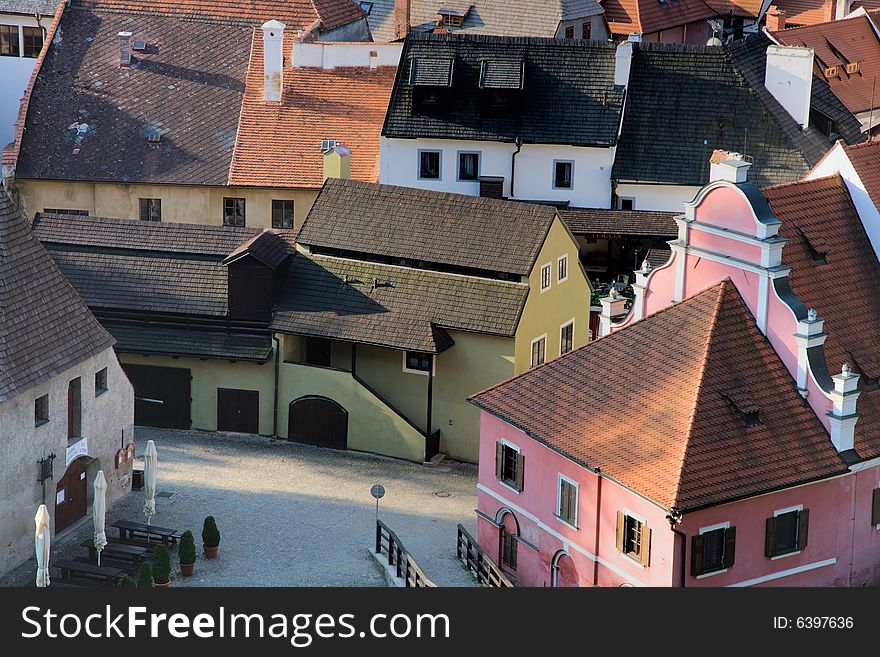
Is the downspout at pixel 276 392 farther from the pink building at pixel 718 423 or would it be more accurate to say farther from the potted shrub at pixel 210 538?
the pink building at pixel 718 423

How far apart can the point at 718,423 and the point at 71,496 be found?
2061 cm

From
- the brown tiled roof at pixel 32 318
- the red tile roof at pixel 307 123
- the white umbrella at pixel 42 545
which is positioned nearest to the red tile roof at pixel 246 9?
the red tile roof at pixel 307 123

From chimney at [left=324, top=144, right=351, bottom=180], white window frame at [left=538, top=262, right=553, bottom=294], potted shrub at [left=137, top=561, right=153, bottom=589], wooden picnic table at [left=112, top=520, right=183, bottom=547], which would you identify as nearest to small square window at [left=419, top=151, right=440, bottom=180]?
chimney at [left=324, top=144, right=351, bottom=180]

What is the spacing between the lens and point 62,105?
86.2 m

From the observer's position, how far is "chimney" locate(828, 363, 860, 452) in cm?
5109

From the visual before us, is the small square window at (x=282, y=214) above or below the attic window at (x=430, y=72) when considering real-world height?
below

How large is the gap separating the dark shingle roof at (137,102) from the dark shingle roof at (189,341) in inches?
588

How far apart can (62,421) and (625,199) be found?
32.4 m

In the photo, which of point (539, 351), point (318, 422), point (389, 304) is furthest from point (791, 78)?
point (318, 422)

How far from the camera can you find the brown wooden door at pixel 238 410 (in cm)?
6906

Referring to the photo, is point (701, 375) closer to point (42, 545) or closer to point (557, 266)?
point (557, 266)

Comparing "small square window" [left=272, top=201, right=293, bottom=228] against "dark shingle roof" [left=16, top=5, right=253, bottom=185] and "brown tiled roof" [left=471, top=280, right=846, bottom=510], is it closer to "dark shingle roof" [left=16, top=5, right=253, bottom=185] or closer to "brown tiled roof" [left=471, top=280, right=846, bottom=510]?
"dark shingle roof" [left=16, top=5, right=253, bottom=185]

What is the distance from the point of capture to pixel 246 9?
302ft

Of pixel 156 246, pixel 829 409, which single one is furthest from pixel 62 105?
pixel 829 409
